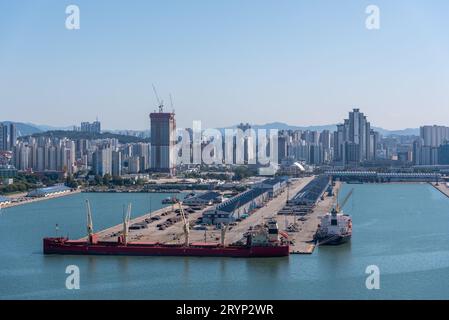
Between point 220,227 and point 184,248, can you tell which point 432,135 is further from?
point 184,248

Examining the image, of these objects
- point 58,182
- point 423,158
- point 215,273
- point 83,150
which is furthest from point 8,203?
point 423,158

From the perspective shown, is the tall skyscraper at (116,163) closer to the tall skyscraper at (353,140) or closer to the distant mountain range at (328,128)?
the tall skyscraper at (353,140)

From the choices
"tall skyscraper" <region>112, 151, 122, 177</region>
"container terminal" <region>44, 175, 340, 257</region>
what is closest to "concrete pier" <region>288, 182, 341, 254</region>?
"container terminal" <region>44, 175, 340, 257</region>

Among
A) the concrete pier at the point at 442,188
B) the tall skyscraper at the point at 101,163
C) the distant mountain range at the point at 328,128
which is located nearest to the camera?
the concrete pier at the point at 442,188

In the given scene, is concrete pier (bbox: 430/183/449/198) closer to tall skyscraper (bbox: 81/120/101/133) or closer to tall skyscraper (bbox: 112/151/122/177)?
tall skyscraper (bbox: 112/151/122/177)

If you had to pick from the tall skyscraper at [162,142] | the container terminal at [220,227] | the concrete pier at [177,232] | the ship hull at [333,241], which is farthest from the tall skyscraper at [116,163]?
the ship hull at [333,241]

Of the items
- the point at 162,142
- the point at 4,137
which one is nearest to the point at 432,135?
the point at 162,142

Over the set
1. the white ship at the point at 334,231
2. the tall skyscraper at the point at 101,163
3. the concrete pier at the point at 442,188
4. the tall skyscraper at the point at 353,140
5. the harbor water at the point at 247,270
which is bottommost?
the harbor water at the point at 247,270
